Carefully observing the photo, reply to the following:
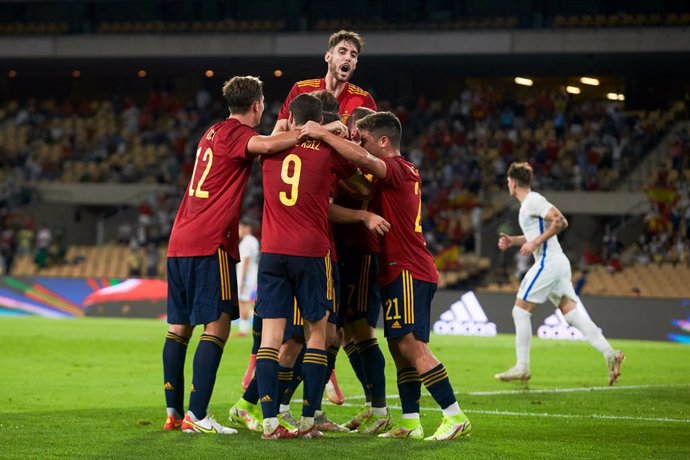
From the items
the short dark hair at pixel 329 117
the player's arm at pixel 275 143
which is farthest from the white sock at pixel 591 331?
the player's arm at pixel 275 143

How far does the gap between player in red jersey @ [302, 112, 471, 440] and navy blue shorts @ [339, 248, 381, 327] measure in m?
0.57

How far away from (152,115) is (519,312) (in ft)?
106

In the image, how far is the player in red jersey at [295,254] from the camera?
27.1 ft

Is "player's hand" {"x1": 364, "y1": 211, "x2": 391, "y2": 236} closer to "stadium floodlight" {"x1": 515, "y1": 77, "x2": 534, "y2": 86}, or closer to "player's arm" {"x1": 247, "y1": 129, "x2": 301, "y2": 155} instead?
"player's arm" {"x1": 247, "y1": 129, "x2": 301, "y2": 155}

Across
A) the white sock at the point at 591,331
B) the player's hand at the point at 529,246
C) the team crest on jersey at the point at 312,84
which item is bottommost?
the white sock at the point at 591,331

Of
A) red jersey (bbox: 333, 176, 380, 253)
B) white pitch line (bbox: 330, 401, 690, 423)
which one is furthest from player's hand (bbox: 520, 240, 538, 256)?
red jersey (bbox: 333, 176, 380, 253)

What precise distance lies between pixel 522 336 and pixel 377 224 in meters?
5.97

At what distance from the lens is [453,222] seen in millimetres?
33281

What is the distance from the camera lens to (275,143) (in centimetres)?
823

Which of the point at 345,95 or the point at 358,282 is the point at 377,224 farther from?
the point at 345,95

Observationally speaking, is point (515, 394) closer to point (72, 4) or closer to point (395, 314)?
point (395, 314)

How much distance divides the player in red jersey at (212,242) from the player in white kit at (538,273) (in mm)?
5743

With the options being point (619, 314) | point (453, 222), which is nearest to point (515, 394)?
point (619, 314)

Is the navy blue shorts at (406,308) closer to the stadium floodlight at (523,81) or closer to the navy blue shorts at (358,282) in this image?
the navy blue shorts at (358,282)
